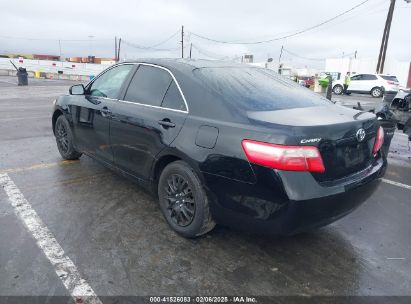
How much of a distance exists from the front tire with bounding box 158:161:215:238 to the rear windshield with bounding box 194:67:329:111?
2.42 ft

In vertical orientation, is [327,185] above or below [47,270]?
above

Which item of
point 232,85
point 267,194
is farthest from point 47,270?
point 232,85

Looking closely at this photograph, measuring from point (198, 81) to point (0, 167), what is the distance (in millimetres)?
3660

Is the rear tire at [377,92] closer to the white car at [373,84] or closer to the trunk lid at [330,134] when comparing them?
the white car at [373,84]

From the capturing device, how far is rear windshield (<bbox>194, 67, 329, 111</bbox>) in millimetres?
3162

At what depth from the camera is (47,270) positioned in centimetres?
290

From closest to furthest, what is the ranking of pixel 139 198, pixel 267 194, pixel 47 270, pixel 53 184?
pixel 267 194 → pixel 47 270 → pixel 139 198 → pixel 53 184

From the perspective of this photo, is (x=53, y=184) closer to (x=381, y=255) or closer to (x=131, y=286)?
(x=131, y=286)

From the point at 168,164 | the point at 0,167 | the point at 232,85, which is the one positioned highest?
the point at 232,85

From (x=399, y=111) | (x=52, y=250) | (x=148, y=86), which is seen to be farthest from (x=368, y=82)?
(x=52, y=250)

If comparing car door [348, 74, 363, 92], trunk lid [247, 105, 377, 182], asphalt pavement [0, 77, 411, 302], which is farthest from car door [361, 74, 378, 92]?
trunk lid [247, 105, 377, 182]

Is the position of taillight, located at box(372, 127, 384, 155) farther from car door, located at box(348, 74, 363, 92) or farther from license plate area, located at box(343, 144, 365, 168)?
car door, located at box(348, 74, 363, 92)

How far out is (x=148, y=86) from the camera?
386 cm

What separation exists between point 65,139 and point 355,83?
77.7 feet
